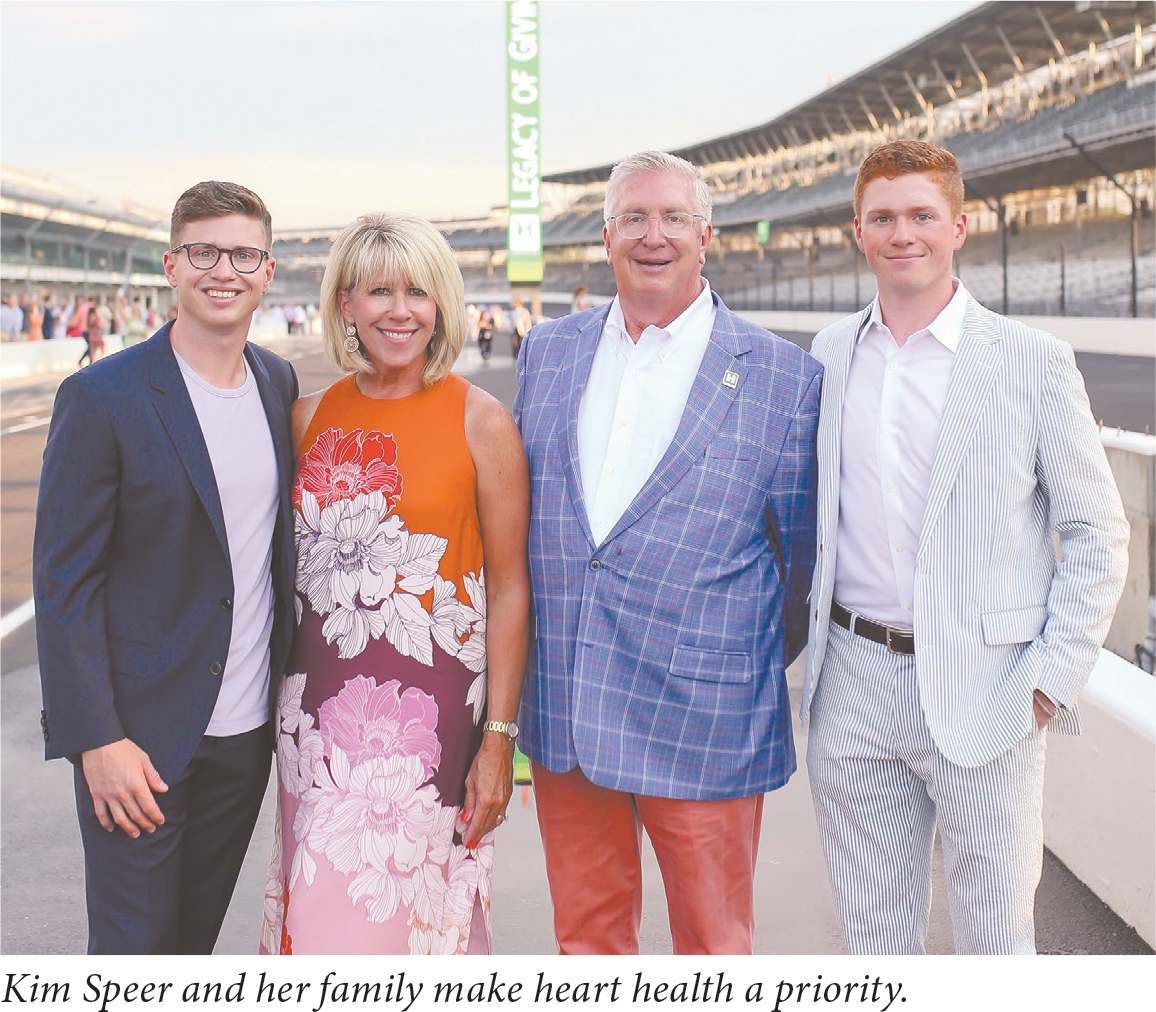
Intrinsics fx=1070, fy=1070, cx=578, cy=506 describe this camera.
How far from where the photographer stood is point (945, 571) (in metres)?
2.33

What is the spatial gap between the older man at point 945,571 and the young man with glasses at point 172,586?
1308 millimetres

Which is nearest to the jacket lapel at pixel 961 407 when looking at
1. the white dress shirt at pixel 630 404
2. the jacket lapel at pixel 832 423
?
the jacket lapel at pixel 832 423

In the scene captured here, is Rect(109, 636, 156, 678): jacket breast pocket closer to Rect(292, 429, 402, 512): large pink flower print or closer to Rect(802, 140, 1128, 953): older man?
Rect(292, 429, 402, 512): large pink flower print

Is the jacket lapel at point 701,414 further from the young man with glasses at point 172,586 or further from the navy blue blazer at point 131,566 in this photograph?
the navy blue blazer at point 131,566

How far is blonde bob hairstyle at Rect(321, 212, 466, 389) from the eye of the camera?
93.0 inches

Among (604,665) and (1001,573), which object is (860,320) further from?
(604,665)

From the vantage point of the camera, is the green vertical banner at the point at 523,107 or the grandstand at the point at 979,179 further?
the grandstand at the point at 979,179

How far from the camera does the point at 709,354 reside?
2631 millimetres

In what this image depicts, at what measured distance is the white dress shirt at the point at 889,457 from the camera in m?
2.39

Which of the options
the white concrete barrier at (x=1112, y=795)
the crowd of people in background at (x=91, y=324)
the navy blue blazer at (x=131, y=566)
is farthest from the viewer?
the crowd of people in background at (x=91, y=324)

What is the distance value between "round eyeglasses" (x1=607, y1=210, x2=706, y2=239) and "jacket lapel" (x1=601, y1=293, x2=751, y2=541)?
259 millimetres

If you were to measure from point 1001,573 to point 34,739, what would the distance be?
13.9 ft

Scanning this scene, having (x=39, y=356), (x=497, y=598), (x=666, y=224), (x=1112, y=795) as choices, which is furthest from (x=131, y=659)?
(x=39, y=356)

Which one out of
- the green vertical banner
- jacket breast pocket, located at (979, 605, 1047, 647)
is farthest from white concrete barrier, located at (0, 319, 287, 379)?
jacket breast pocket, located at (979, 605, 1047, 647)
